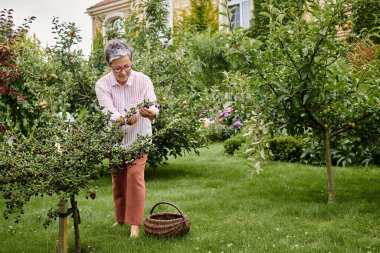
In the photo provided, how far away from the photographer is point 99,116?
3.79 metres

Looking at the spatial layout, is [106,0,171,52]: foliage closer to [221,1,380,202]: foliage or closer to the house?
[221,1,380,202]: foliage

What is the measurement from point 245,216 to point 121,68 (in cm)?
199

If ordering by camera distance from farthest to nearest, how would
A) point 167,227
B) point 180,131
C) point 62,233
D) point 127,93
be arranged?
point 180,131 < point 127,93 < point 167,227 < point 62,233

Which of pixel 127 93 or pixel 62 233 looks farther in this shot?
pixel 127 93

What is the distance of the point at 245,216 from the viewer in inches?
199

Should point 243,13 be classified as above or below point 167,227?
above

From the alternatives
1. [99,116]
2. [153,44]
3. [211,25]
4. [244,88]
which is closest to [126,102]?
[99,116]

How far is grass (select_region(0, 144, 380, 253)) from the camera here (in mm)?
4090

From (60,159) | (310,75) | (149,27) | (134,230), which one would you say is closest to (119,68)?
(60,159)

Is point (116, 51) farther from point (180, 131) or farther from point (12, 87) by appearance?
point (180, 131)

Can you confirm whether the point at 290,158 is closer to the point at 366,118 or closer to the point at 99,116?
the point at 366,118

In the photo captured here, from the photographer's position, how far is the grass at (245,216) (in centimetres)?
409

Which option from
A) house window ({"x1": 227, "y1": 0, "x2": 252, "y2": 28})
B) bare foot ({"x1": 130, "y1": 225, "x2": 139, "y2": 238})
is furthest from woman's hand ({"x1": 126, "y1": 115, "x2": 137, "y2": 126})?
house window ({"x1": 227, "y1": 0, "x2": 252, "y2": 28})

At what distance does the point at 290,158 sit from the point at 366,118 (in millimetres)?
3864
